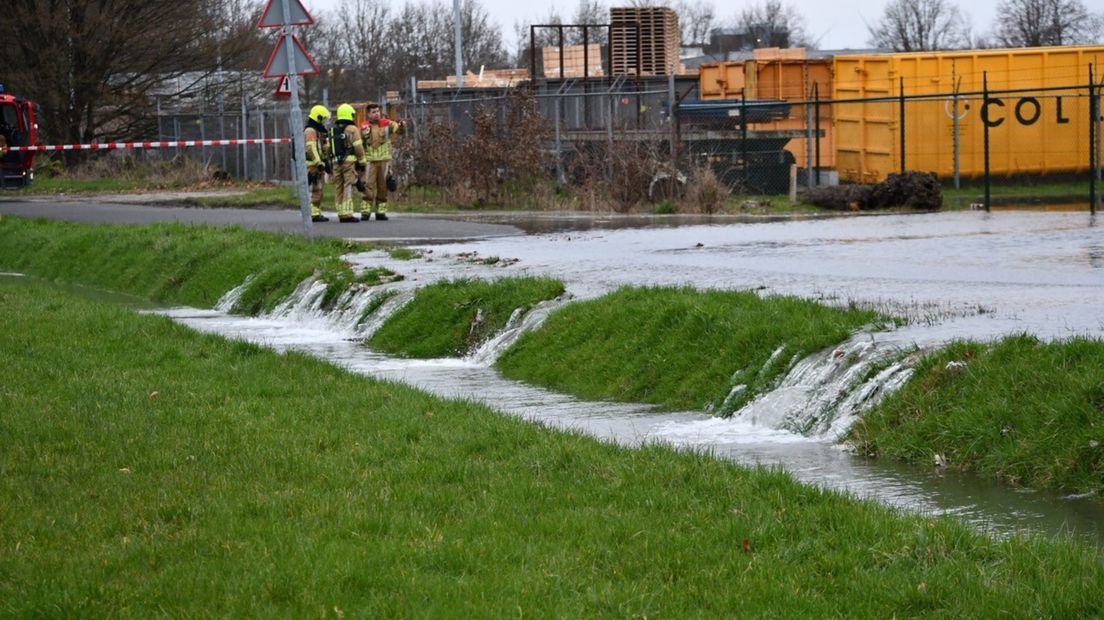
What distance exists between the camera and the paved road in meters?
24.8

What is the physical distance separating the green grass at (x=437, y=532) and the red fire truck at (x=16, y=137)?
112 ft

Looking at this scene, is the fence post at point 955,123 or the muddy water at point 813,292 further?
the fence post at point 955,123

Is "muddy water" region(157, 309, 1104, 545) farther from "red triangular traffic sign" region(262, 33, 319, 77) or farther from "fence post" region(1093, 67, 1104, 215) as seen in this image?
"fence post" region(1093, 67, 1104, 215)

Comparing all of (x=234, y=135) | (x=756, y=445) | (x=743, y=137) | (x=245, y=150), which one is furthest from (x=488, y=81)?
(x=756, y=445)

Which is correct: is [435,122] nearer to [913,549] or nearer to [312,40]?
[913,549]

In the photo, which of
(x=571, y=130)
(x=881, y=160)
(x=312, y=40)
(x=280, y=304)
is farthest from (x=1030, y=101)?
(x=312, y=40)

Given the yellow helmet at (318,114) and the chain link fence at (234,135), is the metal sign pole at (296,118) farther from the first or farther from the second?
the chain link fence at (234,135)

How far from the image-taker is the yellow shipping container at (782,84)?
3838cm

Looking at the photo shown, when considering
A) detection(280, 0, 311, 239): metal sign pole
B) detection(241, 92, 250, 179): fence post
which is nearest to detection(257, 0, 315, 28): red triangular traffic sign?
detection(280, 0, 311, 239): metal sign pole

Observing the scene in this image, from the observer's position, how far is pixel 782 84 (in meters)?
40.0

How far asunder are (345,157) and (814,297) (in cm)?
1438

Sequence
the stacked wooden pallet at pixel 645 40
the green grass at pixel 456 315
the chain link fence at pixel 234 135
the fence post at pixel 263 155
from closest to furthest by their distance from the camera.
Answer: the green grass at pixel 456 315, the fence post at pixel 263 155, the chain link fence at pixel 234 135, the stacked wooden pallet at pixel 645 40

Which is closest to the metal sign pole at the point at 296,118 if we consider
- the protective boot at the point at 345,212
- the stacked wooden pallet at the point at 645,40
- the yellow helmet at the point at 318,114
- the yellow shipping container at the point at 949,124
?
the protective boot at the point at 345,212

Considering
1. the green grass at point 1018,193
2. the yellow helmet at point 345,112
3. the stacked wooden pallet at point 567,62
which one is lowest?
the green grass at point 1018,193
